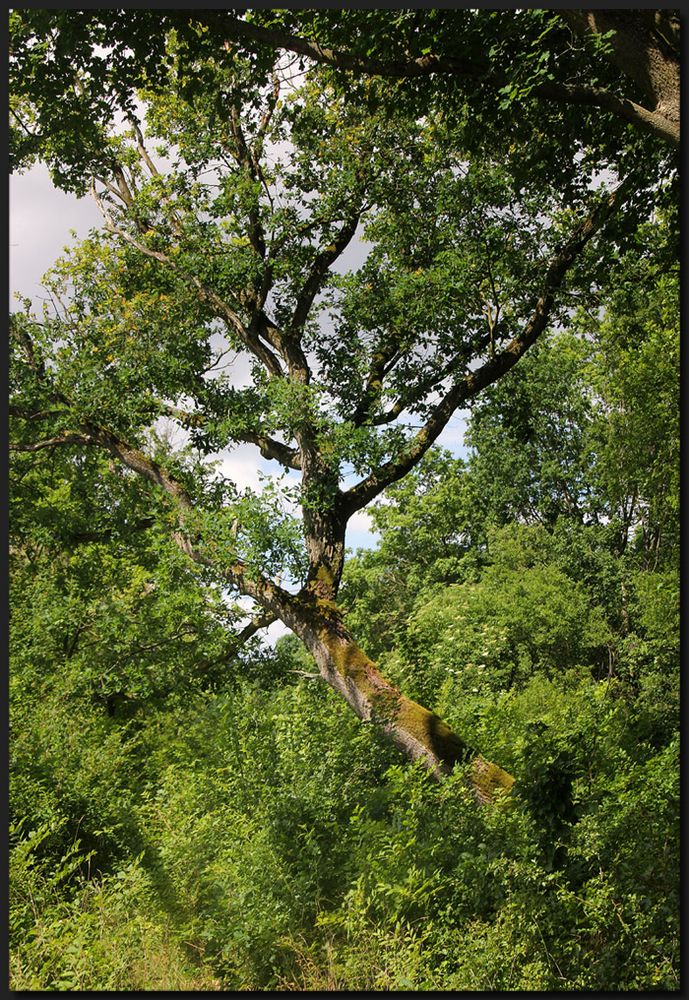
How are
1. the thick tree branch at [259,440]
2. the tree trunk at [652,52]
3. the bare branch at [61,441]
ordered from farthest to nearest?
the bare branch at [61,441] → the thick tree branch at [259,440] → the tree trunk at [652,52]

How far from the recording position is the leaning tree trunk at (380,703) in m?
6.60

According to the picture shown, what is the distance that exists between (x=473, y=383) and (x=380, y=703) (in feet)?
11.8

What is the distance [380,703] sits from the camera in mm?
7156

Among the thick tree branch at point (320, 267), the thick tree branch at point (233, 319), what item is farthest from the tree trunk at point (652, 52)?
the thick tree branch at point (233, 319)

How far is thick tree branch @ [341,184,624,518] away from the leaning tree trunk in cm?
128

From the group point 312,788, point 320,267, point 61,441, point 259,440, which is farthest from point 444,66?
point 61,441

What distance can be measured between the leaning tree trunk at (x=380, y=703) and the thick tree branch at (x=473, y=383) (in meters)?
1.28

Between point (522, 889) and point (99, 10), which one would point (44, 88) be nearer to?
point (99, 10)

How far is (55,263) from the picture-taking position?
1045cm

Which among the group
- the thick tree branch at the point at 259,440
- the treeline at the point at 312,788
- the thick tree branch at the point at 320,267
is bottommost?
the treeline at the point at 312,788

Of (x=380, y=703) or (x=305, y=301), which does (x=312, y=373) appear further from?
(x=380, y=703)

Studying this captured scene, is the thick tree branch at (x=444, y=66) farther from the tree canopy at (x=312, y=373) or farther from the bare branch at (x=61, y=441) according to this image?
the bare branch at (x=61, y=441)

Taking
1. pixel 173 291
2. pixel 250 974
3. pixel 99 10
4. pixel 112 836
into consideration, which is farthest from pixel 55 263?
pixel 250 974

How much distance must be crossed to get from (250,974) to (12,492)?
289 inches
